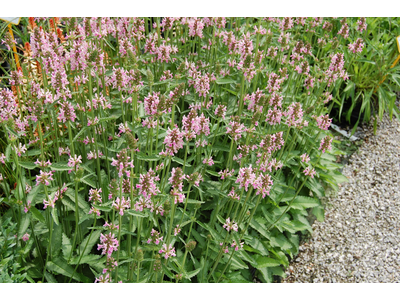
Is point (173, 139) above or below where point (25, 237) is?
above

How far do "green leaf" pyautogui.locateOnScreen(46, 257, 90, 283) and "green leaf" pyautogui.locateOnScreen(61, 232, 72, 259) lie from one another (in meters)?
0.06

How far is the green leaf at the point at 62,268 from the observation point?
8.08 feet

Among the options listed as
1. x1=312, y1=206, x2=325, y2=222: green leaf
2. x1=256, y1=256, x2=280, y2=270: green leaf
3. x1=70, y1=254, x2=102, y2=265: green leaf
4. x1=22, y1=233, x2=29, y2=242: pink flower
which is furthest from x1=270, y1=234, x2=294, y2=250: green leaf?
x1=22, y1=233, x2=29, y2=242: pink flower

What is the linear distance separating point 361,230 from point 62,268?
3231mm

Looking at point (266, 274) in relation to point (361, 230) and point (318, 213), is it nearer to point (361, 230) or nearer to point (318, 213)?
point (318, 213)

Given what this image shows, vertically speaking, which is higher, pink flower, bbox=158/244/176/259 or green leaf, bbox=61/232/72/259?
pink flower, bbox=158/244/176/259

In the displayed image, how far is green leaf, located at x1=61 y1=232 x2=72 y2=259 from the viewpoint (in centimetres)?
250

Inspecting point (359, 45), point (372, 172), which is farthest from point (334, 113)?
point (359, 45)

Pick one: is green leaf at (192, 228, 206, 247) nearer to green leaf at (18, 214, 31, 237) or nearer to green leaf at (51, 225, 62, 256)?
green leaf at (51, 225, 62, 256)

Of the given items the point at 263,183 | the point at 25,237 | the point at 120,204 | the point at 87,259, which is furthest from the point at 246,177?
the point at 25,237

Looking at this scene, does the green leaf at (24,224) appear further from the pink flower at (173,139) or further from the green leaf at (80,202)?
the pink flower at (173,139)

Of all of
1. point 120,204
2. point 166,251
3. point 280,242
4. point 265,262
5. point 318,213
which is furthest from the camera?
point 318,213

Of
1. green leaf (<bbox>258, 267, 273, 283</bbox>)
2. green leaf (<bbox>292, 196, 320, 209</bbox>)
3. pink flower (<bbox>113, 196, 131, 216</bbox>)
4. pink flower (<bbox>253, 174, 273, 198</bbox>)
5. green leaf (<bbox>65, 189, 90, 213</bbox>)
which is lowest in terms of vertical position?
green leaf (<bbox>258, 267, 273, 283</bbox>)

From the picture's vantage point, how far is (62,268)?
248 centimetres
